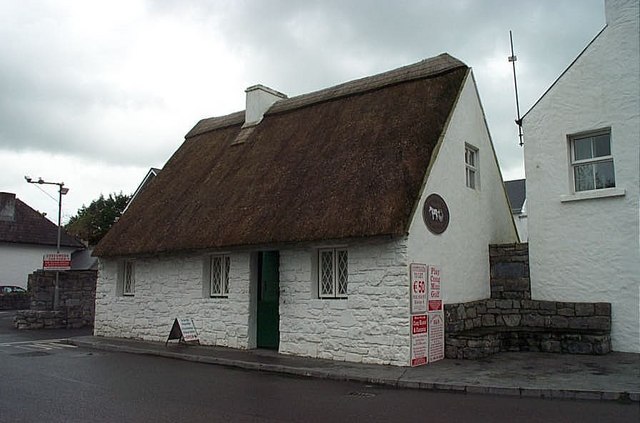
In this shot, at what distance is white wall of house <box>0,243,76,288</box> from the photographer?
117 ft

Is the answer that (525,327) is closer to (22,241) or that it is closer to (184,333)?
(184,333)

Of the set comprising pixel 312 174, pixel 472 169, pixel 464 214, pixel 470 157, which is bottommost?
pixel 464 214

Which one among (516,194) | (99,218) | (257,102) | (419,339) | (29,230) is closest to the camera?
(419,339)

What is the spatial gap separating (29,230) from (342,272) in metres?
32.4

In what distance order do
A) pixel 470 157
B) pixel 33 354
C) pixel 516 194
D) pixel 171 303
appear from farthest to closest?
pixel 516 194
pixel 171 303
pixel 470 157
pixel 33 354

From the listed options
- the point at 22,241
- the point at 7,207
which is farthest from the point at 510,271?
the point at 7,207

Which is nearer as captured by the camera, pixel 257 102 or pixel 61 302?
pixel 257 102

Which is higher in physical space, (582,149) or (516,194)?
(516,194)

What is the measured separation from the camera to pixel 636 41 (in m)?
11.6

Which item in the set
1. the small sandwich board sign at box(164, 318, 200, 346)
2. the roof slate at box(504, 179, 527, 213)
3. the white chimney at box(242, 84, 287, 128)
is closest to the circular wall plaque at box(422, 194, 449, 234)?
the small sandwich board sign at box(164, 318, 200, 346)

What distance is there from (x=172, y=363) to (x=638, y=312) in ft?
A: 32.5

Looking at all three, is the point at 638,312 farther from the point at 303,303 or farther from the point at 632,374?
the point at 303,303

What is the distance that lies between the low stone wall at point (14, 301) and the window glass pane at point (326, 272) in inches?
985

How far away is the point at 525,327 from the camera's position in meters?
12.4
